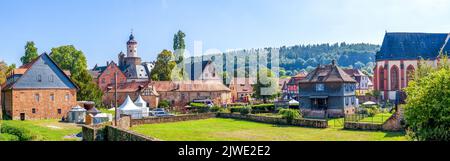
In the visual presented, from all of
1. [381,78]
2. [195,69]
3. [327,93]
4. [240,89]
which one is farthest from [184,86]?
[381,78]

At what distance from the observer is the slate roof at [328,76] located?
48656 millimetres

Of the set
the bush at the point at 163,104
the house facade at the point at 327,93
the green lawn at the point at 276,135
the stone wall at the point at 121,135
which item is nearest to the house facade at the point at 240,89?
the bush at the point at 163,104

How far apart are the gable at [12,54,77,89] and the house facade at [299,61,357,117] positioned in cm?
2708

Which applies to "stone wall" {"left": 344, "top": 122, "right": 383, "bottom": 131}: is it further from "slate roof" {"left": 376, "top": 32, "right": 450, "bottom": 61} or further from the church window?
"slate roof" {"left": 376, "top": 32, "right": 450, "bottom": 61}

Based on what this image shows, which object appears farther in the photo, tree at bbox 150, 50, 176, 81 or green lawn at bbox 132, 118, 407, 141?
tree at bbox 150, 50, 176, 81

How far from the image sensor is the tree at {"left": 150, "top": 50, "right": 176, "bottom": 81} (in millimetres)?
80250

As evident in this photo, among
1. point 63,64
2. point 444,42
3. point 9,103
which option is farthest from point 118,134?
point 444,42

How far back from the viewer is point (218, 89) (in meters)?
71.4

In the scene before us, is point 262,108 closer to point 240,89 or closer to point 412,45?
point 412,45

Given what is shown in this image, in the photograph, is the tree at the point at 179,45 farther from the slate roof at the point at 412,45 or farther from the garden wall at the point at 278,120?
the garden wall at the point at 278,120

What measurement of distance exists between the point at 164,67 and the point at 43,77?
1324 inches

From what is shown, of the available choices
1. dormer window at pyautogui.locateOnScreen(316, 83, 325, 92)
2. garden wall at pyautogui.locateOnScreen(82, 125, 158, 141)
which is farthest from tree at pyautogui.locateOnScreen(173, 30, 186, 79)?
garden wall at pyautogui.locateOnScreen(82, 125, 158, 141)
